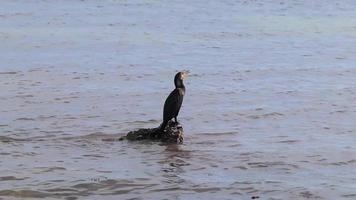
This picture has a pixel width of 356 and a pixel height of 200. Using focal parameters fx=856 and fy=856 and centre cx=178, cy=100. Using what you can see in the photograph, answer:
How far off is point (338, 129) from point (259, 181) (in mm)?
2720

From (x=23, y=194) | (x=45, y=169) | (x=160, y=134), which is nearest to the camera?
(x=23, y=194)

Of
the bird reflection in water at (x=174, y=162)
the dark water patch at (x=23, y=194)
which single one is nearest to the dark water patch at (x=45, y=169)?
the dark water patch at (x=23, y=194)

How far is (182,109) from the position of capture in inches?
470

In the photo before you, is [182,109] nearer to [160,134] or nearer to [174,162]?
[160,134]

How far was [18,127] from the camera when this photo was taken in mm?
10656

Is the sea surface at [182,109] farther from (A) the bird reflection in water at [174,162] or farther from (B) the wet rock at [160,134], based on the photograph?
(B) the wet rock at [160,134]

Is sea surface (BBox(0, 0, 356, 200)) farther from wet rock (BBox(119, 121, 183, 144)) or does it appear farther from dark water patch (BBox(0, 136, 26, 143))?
wet rock (BBox(119, 121, 183, 144))

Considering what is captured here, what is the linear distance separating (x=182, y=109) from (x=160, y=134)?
6.25 ft

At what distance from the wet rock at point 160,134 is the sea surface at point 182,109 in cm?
14

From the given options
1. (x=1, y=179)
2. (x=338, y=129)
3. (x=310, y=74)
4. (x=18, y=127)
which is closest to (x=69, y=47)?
(x=310, y=74)

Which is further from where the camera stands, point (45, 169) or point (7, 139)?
point (7, 139)

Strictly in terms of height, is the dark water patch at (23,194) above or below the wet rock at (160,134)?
below

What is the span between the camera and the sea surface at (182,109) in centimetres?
829

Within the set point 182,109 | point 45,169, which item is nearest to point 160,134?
point 45,169
